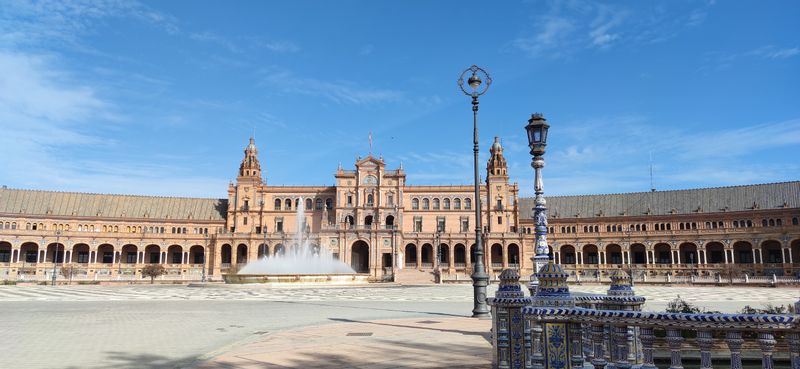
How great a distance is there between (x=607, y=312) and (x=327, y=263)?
181ft

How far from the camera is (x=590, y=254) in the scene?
297ft

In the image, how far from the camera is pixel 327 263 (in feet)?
195

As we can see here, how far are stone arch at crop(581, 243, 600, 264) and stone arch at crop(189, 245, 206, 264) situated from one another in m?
62.1

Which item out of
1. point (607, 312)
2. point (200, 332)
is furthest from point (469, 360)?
point (200, 332)

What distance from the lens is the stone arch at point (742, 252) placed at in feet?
260

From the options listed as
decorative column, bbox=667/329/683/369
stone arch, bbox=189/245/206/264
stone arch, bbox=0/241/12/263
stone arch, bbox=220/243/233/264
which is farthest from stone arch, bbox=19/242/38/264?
decorative column, bbox=667/329/683/369

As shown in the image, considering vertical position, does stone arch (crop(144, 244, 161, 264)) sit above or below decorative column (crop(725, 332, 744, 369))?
above

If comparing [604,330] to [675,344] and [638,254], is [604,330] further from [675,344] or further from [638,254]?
[638,254]

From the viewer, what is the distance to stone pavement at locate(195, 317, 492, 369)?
9.46 metres

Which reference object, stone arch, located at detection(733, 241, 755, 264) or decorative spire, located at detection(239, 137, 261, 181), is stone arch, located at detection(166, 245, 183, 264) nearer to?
decorative spire, located at detection(239, 137, 261, 181)

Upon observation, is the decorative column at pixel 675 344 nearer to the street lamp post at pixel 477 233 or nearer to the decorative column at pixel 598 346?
the decorative column at pixel 598 346

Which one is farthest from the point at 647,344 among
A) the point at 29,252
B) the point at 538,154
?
the point at 29,252

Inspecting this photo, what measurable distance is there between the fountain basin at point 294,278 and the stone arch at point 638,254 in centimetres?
5310

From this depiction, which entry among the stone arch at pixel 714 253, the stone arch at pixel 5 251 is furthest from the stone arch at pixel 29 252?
the stone arch at pixel 714 253
